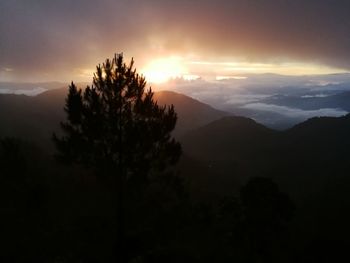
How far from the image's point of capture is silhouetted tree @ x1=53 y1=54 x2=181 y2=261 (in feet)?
67.2

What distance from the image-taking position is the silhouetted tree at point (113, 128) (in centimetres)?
2048

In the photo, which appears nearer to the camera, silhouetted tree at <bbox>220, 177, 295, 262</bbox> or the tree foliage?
the tree foliage

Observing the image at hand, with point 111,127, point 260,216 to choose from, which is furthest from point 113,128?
point 260,216

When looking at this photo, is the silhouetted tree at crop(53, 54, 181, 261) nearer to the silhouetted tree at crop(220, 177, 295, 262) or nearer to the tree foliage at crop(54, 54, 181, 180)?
the tree foliage at crop(54, 54, 181, 180)

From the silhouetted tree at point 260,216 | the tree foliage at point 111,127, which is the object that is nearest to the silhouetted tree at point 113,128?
the tree foliage at point 111,127

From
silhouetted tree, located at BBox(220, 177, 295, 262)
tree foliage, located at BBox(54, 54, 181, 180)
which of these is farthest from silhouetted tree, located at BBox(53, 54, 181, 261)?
silhouetted tree, located at BBox(220, 177, 295, 262)

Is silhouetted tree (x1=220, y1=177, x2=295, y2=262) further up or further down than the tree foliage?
further down

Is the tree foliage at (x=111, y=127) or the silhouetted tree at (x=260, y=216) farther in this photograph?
the silhouetted tree at (x=260, y=216)

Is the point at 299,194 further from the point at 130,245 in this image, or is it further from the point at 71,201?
the point at 130,245

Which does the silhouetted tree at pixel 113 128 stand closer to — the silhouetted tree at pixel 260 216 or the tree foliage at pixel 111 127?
the tree foliage at pixel 111 127

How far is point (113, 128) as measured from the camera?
20.6 meters

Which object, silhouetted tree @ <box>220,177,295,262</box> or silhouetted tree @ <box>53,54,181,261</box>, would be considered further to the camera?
silhouetted tree @ <box>220,177,295,262</box>

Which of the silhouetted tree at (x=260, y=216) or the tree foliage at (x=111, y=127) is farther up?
the tree foliage at (x=111, y=127)

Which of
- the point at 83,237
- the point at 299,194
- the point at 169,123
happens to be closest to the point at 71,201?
the point at 83,237
